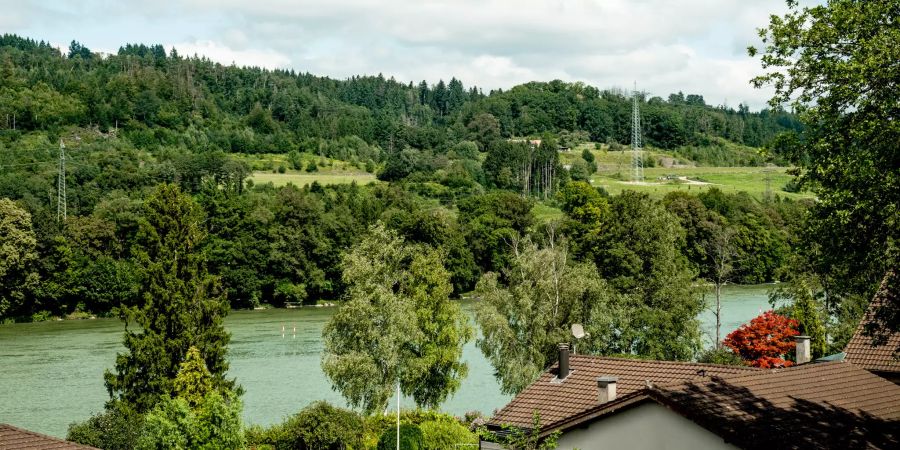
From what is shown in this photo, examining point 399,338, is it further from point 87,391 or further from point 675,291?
point 87,391

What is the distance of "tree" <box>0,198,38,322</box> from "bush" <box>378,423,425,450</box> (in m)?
49.2

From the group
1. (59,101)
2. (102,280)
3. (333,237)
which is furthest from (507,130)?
(102,280)

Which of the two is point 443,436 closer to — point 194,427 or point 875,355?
point 194,427

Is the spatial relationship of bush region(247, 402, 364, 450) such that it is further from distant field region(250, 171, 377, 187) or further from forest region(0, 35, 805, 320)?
distant field region(250, 171, 377, 187)

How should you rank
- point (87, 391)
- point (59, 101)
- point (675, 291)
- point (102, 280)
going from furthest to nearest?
point (59, 101), point (102, 280), point (87, 391), point (675, 291)

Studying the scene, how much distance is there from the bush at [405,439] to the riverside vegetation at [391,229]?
0.10 m

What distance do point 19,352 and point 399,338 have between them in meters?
27.0

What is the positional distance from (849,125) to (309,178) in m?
95.9

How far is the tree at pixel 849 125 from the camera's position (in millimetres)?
12992

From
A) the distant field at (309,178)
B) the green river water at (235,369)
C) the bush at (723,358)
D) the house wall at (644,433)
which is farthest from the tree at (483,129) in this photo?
the house wall at (644,433)

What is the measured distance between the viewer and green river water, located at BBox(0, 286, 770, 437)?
117ft

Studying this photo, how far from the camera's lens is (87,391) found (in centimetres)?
3862

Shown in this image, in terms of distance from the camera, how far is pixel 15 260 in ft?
220

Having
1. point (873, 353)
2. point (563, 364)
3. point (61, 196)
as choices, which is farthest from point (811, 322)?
point (61, 196)
